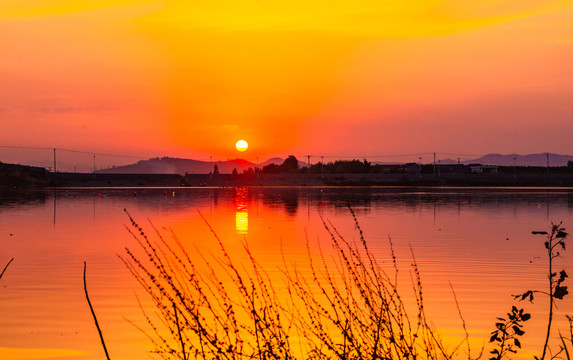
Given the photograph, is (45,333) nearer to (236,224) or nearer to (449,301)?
(449,301)

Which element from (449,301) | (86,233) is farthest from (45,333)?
(86,233)

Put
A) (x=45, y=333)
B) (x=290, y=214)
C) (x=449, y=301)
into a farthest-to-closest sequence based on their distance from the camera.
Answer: (x=290, y=214) < (x=449, y=301) < (x=45, y=333)

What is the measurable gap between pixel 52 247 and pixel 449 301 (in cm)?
2012

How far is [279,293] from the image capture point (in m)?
18.9

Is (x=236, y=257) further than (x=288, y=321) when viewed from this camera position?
Yes

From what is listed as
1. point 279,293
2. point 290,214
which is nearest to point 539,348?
point 279,293

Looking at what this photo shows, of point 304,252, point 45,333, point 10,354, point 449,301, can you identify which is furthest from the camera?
point 304,252

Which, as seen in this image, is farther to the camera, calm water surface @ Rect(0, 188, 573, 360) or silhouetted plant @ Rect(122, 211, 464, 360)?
calm water surface @ Rect(0, 188, 573, 360)

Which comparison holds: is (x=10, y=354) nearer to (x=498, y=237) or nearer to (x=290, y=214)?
(x=498, y=237)

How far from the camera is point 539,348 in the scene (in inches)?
547

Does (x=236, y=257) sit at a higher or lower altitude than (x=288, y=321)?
higher

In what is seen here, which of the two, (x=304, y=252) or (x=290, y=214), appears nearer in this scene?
(x=304, y=252)

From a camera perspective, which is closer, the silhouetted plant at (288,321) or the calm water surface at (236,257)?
the silhouetted plant at (288,321)

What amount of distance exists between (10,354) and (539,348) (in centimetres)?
1017
